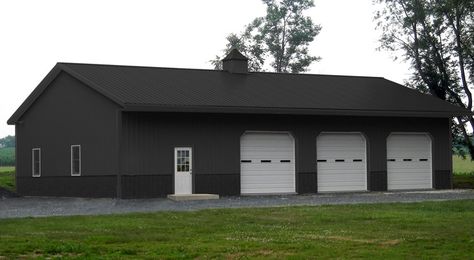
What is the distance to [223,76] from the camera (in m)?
34.5

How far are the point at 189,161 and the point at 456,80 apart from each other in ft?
69.9

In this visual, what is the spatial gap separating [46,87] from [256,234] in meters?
20.3

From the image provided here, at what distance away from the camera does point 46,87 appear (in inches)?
1310

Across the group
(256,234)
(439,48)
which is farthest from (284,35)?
(256,234)

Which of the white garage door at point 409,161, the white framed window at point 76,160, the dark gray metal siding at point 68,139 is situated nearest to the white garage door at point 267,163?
the white garage door at point 409,161

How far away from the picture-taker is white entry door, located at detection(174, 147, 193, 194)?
94.4 feet

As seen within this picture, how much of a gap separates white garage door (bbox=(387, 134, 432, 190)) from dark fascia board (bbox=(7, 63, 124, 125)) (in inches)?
480

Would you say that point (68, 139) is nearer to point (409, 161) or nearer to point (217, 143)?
point (217, 143)

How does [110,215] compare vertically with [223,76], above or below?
below

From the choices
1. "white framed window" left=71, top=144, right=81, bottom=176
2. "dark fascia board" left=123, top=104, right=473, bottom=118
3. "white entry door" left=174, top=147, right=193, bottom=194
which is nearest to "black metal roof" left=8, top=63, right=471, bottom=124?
"dark fascia board" left=123, top=104, right=473, bottom=118

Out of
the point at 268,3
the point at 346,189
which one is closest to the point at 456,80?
the point at 346,189

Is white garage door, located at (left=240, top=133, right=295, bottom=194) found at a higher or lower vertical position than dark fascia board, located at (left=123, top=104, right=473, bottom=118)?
lower

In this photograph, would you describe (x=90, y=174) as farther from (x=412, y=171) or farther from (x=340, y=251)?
(x=340, y=251)

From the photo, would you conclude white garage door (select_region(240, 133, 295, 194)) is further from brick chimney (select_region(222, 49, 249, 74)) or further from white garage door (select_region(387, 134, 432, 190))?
brick chimney (select_region(222, 49, 249, 74))
